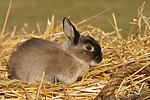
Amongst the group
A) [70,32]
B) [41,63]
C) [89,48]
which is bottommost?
[41,63]

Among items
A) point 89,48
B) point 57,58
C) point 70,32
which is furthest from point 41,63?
point 89,48

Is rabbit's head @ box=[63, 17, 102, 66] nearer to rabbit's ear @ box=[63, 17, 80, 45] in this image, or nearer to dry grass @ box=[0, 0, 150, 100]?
rabbit's ear @ box=[63, 17, 80, 45]

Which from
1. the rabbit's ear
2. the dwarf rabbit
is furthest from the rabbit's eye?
the rabbit's ear

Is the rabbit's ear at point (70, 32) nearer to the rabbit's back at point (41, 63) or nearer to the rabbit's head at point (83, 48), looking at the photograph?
the rabbit's head at point (83, 48)

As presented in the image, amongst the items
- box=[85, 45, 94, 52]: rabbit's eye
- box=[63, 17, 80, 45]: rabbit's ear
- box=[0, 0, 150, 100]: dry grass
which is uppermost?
box=[63, 17, 80, 45]: rabbit's ear

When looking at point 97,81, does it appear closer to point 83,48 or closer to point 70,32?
point 83,48

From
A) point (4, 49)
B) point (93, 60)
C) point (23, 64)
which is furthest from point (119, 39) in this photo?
point (4, 49)

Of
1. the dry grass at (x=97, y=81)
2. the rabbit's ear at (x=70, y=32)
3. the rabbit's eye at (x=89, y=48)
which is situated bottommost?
the dry grass at (x=97, y=81)

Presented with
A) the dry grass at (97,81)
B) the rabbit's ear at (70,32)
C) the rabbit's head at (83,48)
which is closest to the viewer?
the dry grass at (97,81)

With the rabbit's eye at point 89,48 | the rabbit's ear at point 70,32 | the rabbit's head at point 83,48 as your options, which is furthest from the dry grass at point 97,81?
the rabbit's ear at point 70,32
